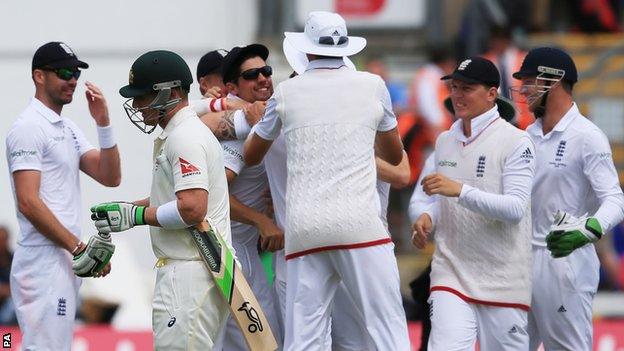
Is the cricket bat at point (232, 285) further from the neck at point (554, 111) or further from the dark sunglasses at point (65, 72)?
the neck at point (554, 111)

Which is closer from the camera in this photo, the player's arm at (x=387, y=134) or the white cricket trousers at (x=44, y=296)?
the player's arm at (x=387, y=134)

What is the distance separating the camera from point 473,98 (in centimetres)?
987

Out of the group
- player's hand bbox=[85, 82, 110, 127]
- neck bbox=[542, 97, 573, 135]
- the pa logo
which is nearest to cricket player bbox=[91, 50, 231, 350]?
the pa logo

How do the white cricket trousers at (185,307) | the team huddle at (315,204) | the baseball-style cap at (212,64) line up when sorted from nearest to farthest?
the white cricket trousers at (185,307)
the team huddle at (315,204)
the baseball-style cap at (212,64)

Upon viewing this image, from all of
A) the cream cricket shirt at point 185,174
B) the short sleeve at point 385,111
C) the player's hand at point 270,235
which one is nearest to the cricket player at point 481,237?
the short sleeve at point 385,111

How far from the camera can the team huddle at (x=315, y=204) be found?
28.6 feet

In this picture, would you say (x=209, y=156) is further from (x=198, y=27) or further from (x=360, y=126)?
(x=198, y=27)

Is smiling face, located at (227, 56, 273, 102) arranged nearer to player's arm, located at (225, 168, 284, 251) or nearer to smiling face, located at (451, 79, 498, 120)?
player's arm, located at (225, 168, 284, 251)

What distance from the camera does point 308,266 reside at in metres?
9.09

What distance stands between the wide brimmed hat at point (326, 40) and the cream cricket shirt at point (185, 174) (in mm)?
799

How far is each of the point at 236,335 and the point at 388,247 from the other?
1476 mm

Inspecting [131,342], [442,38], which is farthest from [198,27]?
[131,342]

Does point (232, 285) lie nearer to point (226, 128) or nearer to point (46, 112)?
point (226, 128)

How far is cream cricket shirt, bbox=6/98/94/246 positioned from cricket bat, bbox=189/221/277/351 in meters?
1.64
